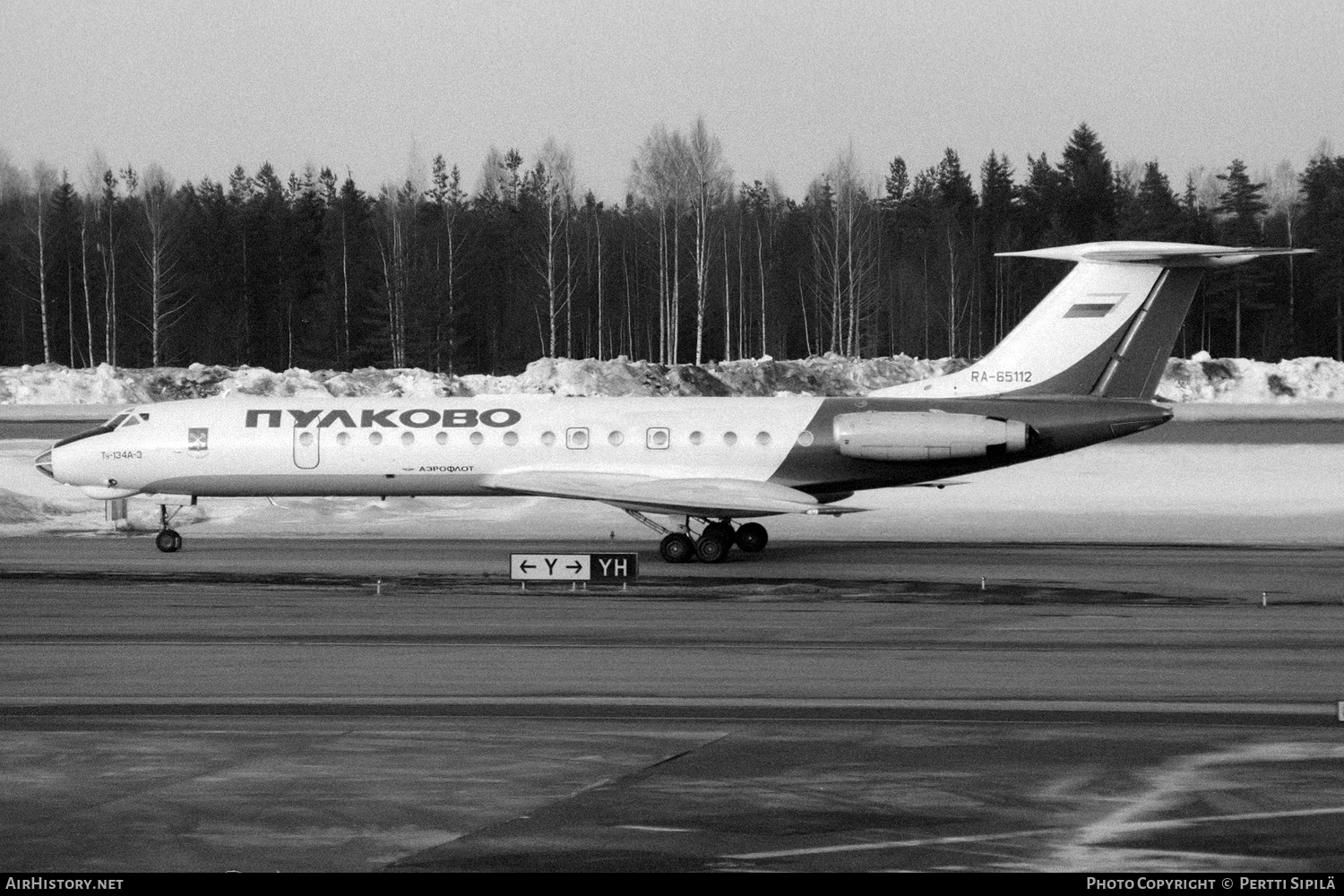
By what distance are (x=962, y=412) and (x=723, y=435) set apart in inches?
151

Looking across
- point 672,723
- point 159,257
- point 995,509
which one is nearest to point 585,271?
point 159,257

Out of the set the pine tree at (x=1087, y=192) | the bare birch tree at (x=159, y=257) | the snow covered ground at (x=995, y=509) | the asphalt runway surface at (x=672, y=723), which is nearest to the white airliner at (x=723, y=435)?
the asphalt runway surface at (x=672, y=723)

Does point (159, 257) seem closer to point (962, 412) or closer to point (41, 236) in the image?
point (41, 236)

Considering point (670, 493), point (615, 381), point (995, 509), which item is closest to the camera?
point (670, 493)

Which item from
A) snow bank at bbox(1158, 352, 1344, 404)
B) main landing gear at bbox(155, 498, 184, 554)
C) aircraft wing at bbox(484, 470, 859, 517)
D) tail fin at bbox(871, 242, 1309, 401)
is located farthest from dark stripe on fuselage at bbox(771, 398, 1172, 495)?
snow bank at bbox(1158, 352, 1344, 404)

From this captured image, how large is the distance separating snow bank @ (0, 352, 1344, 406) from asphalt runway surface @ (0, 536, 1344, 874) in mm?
32784

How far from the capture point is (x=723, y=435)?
79.6 feet

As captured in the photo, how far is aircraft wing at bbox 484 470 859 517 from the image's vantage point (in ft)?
74.5

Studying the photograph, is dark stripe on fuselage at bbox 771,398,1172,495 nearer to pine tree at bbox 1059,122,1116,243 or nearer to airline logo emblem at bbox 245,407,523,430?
airline logo emblem at bbox 245,407,523,430

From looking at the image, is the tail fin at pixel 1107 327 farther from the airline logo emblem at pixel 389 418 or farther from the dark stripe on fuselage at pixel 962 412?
the airline logo emblem at pixel 389 418

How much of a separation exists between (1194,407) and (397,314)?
112ft

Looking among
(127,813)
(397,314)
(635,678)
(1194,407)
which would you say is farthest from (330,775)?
(397,314)

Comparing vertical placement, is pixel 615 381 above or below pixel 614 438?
above

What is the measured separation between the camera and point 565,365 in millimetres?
55219
